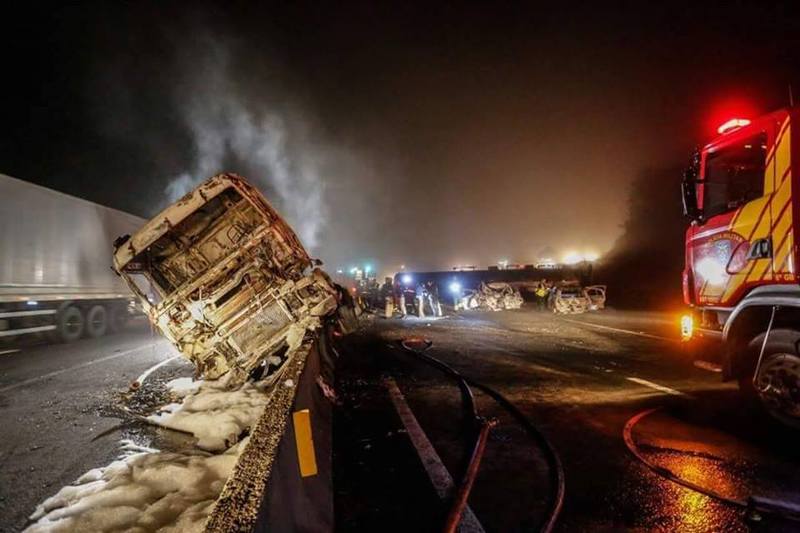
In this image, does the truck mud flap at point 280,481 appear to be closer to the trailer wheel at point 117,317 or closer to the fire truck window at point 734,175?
the fire truck window at point 734,175

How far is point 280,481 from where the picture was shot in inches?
87.3

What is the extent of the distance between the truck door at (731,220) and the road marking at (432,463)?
3.72 meters

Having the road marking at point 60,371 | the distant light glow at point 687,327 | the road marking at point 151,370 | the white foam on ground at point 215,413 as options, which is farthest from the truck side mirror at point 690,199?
the road marking at point 60,371

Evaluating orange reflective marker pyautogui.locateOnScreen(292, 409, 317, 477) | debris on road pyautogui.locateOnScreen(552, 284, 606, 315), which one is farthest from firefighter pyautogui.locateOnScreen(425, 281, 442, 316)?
orange reflective marker pyautogui.locateOnScreen(292, 409, 317, 477)

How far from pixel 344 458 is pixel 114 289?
1412 cm

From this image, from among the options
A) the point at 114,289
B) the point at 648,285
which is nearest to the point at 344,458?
the point at 114,289

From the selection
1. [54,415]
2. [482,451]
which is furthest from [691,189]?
[54,415]

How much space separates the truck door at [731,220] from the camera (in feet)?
15.2

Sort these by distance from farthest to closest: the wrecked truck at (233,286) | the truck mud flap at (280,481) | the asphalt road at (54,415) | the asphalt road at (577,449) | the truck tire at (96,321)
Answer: the truck tire at (96,321) → the wrecked truck at (233,286) → the asphalt road at (54,415) → the asphalt road at (577,449) → the truck mud flap at (280,481)

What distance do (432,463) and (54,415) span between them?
190 inches

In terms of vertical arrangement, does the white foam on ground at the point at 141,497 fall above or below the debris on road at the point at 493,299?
below

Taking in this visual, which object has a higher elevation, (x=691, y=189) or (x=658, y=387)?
(x=691, y=189)

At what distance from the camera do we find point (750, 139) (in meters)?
4.89

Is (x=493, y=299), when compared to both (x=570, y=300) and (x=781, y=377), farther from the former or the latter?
(x=781, y=377)
